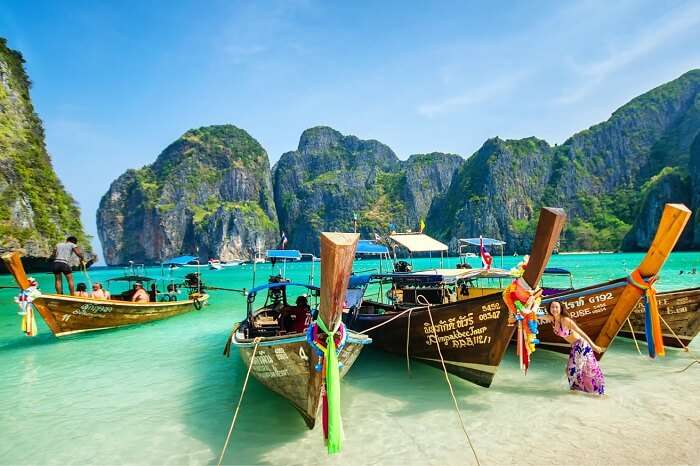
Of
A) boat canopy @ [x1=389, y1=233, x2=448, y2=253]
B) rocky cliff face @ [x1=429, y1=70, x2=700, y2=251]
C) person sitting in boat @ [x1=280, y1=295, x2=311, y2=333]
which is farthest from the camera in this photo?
rocky cliff face @ [x1=429, y1=70, x2=700, y2=251]

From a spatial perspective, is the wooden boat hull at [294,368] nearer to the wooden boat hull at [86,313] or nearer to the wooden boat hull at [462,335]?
the wooden boat hull at [462,335]

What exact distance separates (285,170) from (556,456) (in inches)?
7379

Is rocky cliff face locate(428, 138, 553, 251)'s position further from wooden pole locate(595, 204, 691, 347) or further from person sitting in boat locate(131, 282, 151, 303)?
wooden pole locate(595, 204, 691, 347)

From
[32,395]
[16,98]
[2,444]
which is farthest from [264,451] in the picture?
[16,98]

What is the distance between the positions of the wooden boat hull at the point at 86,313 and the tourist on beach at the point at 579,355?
45.2ft

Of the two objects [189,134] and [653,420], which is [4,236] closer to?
[653,420]

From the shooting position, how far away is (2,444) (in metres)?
6.14

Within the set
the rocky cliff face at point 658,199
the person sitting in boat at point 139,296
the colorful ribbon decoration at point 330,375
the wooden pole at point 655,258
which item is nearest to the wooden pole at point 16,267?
the person sitting in boat at point 139,296

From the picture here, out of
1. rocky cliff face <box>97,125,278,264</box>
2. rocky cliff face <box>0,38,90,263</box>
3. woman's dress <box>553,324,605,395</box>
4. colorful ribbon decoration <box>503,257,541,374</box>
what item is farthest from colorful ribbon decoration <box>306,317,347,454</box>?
rocky cliff face <box>97,125,278,264</box>

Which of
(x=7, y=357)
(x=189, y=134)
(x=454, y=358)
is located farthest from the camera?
(x=189, y=134)

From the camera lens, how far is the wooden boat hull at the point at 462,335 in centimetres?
664

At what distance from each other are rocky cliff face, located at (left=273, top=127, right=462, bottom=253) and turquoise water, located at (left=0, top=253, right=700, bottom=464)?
147498mm

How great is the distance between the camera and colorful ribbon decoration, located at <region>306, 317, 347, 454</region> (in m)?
4.13

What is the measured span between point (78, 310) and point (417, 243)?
11.7m
